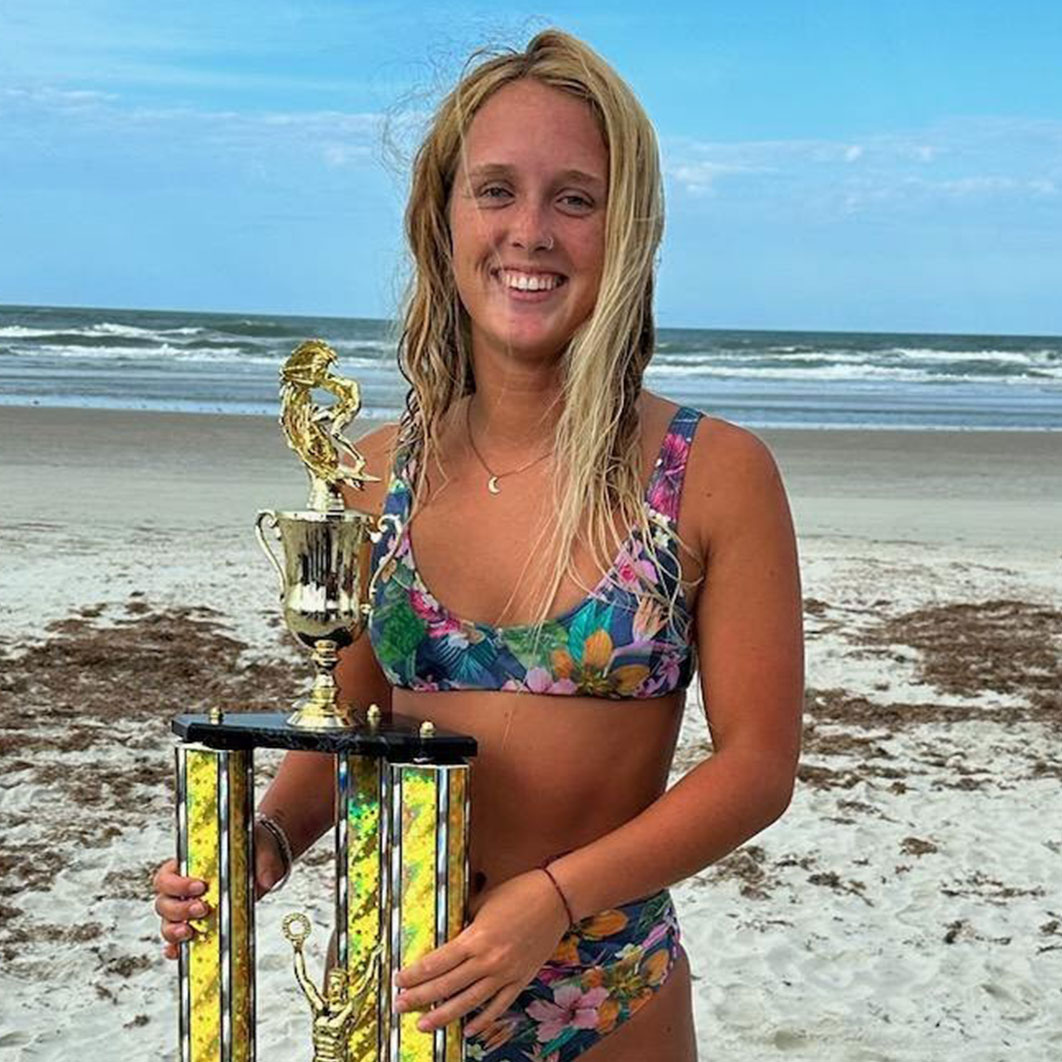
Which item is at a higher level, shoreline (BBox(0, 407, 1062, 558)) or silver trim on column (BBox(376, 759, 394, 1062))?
silver trim on column (BBox(376, 759, 394, 1062))

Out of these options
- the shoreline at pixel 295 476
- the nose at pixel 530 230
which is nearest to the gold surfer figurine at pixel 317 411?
the nose at pixel 530 230

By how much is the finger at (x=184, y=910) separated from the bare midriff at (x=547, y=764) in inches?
12.1

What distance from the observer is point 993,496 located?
653 inches

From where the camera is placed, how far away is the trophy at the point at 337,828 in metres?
1.59

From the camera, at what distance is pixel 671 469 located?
1.78 m

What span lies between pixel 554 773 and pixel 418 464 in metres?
0.41

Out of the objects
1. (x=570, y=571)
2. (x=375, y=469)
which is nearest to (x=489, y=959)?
(x=570, y=571)

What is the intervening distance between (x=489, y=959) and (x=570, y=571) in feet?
1.48

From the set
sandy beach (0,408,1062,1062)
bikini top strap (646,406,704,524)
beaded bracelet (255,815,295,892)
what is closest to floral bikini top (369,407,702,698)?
bikini top strap (646,406,704,524)

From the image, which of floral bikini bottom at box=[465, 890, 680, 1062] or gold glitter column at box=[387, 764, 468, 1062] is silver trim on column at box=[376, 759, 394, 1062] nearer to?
gold glitter column at box=[387, 764, 468, 1062]

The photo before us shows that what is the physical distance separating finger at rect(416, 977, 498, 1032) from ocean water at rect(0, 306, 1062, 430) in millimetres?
16322

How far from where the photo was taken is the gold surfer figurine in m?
1.75

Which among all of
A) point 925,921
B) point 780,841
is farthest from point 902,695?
point 925,921

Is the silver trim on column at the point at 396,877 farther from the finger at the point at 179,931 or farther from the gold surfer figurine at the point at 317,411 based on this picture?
the gold surfer figurine at the point at 317,411
